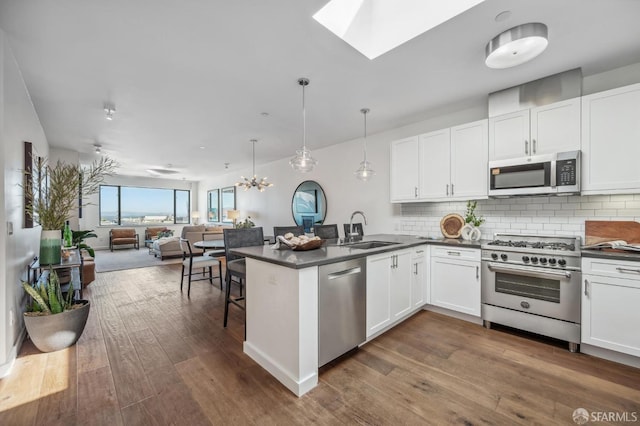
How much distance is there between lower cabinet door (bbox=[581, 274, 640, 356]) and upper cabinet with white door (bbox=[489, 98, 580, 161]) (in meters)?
1.28

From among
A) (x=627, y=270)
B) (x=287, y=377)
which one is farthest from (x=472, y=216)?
(x=287, y=377)

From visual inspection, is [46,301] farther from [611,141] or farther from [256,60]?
[611,141]

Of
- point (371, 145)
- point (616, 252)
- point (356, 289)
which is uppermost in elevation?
point (371, 145)

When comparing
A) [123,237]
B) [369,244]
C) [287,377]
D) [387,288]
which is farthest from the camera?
[123,237]

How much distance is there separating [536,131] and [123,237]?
11410 mm

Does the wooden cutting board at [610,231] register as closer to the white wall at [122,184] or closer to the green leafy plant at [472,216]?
the green leafy plant at [472,216]

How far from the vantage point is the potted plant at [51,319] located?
7.50ft

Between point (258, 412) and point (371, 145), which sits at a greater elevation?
point (371, 145)

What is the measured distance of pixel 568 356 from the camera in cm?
228

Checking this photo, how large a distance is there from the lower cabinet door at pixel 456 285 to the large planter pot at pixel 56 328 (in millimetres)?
3754

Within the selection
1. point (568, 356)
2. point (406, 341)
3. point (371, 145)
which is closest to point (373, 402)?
point (406, 341)

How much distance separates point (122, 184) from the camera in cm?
976

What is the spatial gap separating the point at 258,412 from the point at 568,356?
264 cm

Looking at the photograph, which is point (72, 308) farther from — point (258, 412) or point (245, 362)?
point (258, 412)
